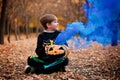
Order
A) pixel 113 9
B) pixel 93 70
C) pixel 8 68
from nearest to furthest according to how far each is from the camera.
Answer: pixel 113 9
pixel 93 70
pixel 8 68

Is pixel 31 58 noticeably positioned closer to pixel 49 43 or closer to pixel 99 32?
pixel 49 43

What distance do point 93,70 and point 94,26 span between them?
1.87 m

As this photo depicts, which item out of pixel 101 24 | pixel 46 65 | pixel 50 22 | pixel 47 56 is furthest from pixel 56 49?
pixel 101 24

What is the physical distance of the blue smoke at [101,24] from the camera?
528 centimetres

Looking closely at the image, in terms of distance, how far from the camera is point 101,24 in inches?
213

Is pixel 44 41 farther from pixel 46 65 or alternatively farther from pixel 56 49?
pixel 46 65

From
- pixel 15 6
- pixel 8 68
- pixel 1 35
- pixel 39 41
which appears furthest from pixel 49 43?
pixel 15 6

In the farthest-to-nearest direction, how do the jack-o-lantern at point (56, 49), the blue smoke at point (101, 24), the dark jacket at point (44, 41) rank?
the dark jacket at point (44, 41) < the jack-o-lantern at point (56, 49) < the blue smoke at point (101, 24)

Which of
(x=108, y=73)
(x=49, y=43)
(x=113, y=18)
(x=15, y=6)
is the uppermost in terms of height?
(x=15, y=6)

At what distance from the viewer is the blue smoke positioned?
5277mm

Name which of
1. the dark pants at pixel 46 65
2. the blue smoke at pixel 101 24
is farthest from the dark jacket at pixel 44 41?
the blue smoke at pixel 101 24

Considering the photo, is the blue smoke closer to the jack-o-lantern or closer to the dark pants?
the jack-o-lantern

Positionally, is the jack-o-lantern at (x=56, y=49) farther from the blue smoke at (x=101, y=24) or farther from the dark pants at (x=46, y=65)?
the blue smoke at (x=101, y=24)

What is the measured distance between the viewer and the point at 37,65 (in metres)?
6.66
